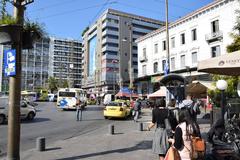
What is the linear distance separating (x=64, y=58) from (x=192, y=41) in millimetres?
103893

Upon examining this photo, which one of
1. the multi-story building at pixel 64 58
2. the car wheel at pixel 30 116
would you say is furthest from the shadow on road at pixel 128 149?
the multi-story building at pixel 64 58

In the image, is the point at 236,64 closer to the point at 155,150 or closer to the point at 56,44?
the point at 155,150

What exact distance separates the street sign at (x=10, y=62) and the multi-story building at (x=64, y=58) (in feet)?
419

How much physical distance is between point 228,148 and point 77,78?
141321 millimetres

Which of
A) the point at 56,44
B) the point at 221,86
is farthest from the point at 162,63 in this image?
the point at 56,44

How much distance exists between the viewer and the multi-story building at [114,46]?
93.1 m

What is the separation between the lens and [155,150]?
254 inches

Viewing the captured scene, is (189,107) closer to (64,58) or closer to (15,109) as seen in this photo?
(15,109)

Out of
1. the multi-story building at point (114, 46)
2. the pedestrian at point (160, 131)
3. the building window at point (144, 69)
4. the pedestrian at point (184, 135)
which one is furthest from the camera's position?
the multi-story building at point (114, 46)

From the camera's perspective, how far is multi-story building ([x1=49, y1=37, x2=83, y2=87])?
13512cm

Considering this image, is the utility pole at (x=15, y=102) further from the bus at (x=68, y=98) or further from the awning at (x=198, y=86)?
the bus at (x=68, y=98)

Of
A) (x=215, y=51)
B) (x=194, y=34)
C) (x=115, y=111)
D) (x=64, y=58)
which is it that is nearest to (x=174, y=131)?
(x=115, y=111)

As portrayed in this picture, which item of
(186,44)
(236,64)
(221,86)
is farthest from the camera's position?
(186,44)

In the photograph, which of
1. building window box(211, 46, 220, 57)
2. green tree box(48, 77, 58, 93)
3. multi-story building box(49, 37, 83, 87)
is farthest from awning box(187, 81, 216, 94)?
multi-story building box(49, 37, 83, 87)
